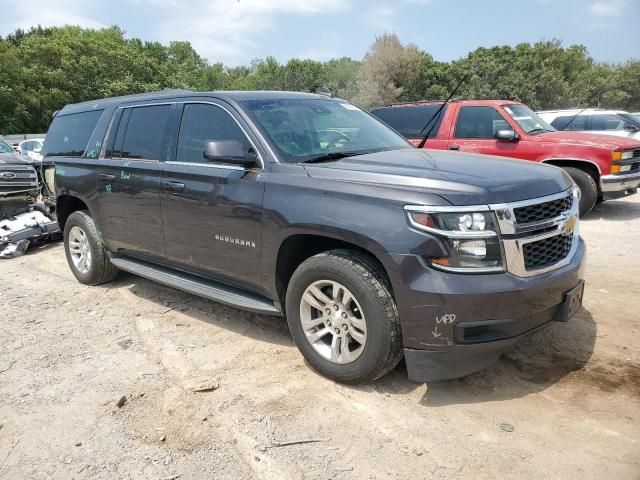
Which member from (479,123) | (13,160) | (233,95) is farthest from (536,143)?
(13,160)

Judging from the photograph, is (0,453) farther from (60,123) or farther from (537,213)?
(60,123)

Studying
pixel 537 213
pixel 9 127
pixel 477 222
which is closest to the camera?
pixel 477 222

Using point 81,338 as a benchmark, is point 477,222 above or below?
above

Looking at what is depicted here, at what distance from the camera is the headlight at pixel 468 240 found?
2.83 meters

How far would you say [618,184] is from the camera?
8.35 meters

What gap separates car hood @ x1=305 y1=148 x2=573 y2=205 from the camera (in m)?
2.90

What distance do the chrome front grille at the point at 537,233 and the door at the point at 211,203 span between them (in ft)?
5.38

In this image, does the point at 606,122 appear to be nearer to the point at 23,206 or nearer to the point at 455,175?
the point at 455,175

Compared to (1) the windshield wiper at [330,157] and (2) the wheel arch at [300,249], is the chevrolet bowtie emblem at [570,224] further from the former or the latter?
(1) the windshield wiper at [330,157]

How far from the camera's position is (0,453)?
2.85 meters

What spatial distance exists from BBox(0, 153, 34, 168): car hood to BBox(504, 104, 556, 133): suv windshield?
8.55 metres

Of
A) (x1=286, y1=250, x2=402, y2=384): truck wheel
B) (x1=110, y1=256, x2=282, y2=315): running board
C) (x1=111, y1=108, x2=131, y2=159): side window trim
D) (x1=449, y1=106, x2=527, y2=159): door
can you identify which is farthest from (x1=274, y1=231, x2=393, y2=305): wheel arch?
(x1=449, y1=106, x2=527, y2=159): door

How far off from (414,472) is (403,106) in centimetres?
802

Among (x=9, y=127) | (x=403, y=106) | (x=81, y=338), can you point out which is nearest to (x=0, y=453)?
(x=81, y=338)
